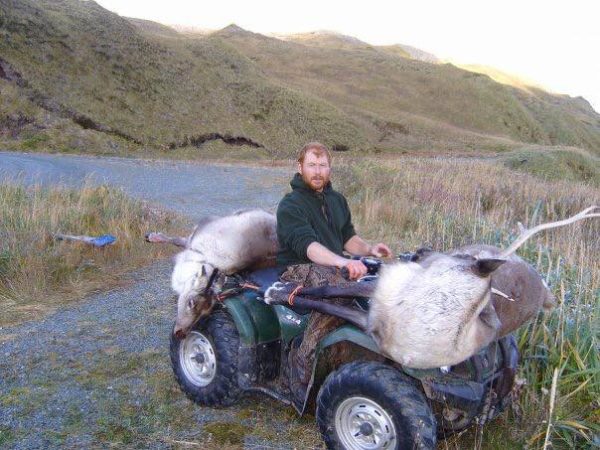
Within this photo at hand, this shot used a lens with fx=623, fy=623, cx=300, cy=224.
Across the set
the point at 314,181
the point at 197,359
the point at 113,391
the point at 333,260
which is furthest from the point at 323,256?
the point at 113,391

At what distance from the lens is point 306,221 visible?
3738 millimetres

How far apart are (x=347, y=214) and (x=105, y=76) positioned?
122 ft

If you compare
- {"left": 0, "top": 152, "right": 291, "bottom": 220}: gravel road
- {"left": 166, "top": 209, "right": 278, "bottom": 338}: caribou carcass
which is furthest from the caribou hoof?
{"left": 0, "top": 152, "right": 291, "bottom": 220}: gravel road

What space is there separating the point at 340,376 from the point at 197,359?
1.26 meters

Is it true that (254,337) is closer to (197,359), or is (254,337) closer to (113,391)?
(197,359)

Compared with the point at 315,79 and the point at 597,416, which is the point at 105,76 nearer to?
the point at 315,79

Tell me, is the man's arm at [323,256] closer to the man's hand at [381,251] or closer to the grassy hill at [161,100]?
the man's hand at [381,251]

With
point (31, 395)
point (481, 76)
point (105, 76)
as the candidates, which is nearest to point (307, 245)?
point (31, 395)

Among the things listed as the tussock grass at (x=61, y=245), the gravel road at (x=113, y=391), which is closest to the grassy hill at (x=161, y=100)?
the tussock grass at (x=61, y=245)

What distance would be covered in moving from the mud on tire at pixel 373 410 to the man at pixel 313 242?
0.32 meters

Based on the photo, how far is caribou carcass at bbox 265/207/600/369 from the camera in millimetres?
2711

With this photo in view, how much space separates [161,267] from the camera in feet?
24.8

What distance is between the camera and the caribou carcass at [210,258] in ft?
12.7

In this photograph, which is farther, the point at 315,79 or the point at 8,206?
the point at 315,79
